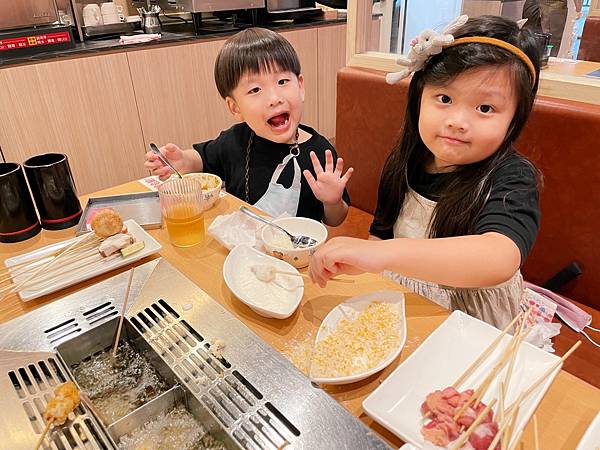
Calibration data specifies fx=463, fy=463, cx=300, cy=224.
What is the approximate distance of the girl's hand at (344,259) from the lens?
34.2 inches

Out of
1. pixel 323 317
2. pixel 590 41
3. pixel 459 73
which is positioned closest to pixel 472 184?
pixel 459 73

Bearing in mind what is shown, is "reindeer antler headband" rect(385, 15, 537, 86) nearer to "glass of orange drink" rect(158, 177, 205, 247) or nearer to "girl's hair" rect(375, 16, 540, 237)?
"girl's hair" rect(375, 16, 540, 237)

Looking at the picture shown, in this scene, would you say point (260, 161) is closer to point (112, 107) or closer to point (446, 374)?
point (446, 374)

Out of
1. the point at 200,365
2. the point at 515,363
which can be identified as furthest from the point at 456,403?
the point at 200,365

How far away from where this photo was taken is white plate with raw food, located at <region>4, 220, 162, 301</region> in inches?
37.3

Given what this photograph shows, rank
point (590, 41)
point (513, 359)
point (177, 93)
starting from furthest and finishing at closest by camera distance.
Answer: point (590, 41) < point (177, 93) < point (513, 359)

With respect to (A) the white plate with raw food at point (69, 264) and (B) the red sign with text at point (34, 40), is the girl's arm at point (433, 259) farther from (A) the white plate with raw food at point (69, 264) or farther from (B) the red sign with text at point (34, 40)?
(B) the red sign with text at point (34, 40)

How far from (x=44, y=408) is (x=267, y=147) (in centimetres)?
103

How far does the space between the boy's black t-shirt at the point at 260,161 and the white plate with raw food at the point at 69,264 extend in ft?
1.70

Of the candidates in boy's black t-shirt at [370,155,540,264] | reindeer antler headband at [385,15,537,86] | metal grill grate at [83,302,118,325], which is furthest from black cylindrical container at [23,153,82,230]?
boy's black t-shirt at [370,155,540,264]

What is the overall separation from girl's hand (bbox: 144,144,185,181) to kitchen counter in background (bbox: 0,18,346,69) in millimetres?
1513

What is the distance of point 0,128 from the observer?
2.49 meters

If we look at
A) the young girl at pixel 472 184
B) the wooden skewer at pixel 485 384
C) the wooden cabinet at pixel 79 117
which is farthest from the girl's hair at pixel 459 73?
the wooden cabinet at pixel 79 117

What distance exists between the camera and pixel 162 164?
1.42 m
